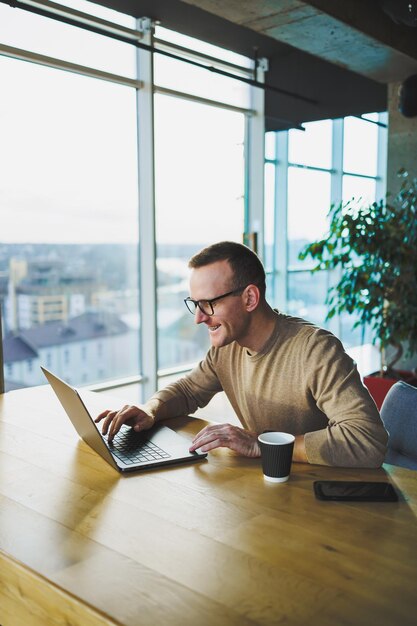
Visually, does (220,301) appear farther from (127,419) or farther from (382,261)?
(382,261)

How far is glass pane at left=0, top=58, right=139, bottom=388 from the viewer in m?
4.73

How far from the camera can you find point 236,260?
6.12ft

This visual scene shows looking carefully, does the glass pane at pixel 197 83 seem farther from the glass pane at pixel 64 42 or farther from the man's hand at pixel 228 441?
the man's hand at pixel 228 441

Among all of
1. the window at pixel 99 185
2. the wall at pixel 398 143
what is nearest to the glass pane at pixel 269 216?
the window at pixel 99 185

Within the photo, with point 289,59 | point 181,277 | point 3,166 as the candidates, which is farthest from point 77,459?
point 289,59

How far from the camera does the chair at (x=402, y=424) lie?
1.96m

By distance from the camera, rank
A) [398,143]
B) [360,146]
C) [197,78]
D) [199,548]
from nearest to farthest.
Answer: [199,548]
[398,143]
[197,78]
[360,146]

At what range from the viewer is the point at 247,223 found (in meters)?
7.00

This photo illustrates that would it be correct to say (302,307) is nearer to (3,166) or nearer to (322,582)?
(3,166)

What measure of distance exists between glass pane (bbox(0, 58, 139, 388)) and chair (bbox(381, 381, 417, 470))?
11.9ft

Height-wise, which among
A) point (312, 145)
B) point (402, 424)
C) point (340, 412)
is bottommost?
point (402, 424)

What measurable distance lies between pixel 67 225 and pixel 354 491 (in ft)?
14.1

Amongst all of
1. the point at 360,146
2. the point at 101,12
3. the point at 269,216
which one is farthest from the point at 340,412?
the point at 360,146

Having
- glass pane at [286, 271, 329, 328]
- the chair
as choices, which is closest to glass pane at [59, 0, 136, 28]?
glass pane at [286, 271, 329, 328]
